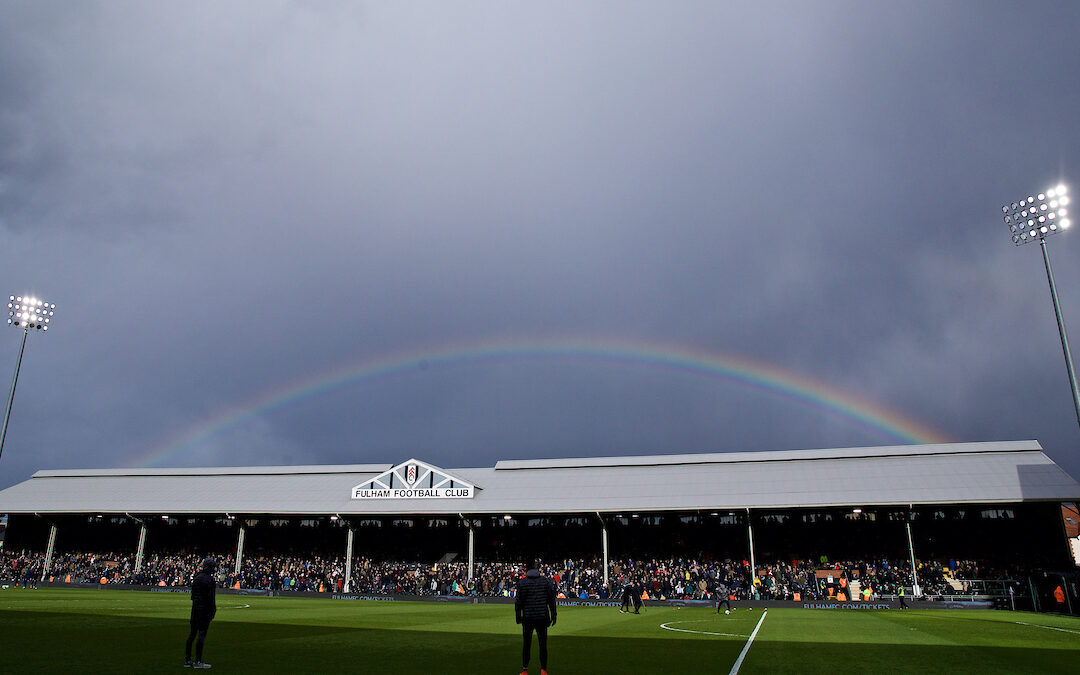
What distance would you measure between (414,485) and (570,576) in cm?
1404

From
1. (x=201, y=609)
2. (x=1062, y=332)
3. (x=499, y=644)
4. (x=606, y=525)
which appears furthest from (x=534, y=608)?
(x=606, y=525)

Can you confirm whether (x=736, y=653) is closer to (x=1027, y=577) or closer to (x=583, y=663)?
(x=583, y=663)

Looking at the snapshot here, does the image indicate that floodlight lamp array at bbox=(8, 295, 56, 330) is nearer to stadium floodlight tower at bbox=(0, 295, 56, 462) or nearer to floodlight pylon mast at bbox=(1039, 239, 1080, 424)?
stadium floodlight tower at bbox=(0, 295, 56, 462)

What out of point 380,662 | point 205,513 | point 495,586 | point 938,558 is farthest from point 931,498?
point 205,513

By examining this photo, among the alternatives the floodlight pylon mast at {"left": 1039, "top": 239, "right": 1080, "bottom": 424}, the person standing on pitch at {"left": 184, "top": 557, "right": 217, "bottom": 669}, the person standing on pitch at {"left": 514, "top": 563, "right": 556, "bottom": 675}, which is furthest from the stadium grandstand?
the person standing on pitch at {"left": 184, "top": 557, "right": 217, "bottom": 669}

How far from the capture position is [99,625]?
18.6 m

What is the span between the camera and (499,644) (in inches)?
618

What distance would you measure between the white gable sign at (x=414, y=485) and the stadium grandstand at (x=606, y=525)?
0.36ft

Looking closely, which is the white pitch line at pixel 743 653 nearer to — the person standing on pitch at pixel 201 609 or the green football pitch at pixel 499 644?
the green football pitch at pixel 499 644

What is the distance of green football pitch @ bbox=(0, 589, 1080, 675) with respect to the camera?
1184 centimetres

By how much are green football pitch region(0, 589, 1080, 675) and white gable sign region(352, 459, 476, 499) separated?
2567 cm

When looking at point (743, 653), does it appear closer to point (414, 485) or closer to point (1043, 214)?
point (1043, 214)

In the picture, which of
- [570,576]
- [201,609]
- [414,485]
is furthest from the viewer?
[414,485]

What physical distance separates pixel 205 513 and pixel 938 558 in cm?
4966
